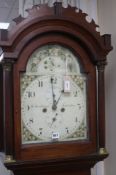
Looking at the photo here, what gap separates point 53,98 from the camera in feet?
3.78

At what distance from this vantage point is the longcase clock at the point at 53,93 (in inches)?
42.3

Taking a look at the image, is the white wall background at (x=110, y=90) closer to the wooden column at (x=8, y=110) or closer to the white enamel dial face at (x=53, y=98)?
the white enamel dial face at (x=53, y=98)

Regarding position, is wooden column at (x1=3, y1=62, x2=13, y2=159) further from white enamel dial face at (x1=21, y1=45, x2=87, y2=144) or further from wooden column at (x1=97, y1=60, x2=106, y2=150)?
wooden column at (x1=97, y1=60, x2=106, y2=150)

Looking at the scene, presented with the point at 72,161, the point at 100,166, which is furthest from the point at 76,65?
the point at 100,166

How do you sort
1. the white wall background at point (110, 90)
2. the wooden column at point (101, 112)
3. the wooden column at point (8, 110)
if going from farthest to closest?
the white wall background at point (110, 90), the wooden column at point (101, 112), the wooden column at point (8, 110)

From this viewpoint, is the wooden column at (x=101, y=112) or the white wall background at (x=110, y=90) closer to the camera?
the wooden column at (x=101, y=112)

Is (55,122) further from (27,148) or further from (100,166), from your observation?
(100,166)

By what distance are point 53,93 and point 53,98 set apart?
2 centimetres

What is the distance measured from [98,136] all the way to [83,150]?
0.09 metres

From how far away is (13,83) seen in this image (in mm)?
1080

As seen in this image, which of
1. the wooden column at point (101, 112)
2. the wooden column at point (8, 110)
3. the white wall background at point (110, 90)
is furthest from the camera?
the white wall background at point (110, 90)

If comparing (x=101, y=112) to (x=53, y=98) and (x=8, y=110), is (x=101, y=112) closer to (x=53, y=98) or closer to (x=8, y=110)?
(x=53, y=98)

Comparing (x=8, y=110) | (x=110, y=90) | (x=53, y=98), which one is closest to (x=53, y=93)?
(x=53, y=98)

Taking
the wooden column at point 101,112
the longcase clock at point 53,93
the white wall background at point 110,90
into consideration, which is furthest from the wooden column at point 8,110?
the white wall background at point 110,90
